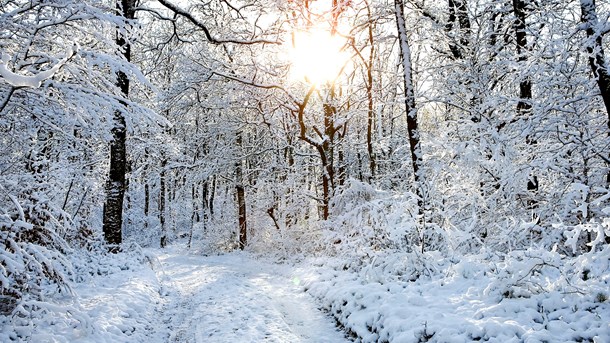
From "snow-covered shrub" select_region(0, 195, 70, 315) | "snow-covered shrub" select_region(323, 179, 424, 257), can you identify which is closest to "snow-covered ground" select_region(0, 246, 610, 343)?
"snow-covered shrub" select_region(0, 195, 70, 315)

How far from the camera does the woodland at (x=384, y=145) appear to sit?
18.6 ft

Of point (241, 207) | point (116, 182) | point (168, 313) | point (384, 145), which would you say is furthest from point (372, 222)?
point (241, 207)

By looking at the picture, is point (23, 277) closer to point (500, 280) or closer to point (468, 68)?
point (500, 280)

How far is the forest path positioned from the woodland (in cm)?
61

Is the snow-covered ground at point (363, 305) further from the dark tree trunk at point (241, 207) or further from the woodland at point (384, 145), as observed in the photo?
the dark tree trunk at point (241, 207)

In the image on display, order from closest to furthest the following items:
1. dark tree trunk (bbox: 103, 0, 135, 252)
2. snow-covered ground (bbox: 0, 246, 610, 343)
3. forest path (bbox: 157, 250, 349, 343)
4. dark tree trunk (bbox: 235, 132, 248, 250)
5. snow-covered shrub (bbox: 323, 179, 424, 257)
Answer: snow-covered ground (bbox: 0, 246, 610, 343) → forest path (bbox: 157, 250, 349, 343) → snow-covered shrub (bbox: 323, 179, 424, 257) → dark tree trunk (bbox: 103, 0, 135, 252) → dark tree trunk (bbox: 235, 132, 248, 250)

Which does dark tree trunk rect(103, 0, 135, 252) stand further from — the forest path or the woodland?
the forest path

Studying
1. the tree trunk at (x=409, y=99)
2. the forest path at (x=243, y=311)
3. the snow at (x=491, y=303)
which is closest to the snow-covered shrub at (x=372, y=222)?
the snow at (x=491, y=303)

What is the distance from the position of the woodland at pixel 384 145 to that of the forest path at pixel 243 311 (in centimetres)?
61

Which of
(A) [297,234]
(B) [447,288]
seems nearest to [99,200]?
(A) [297,234]

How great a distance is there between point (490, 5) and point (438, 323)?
973 centimetres

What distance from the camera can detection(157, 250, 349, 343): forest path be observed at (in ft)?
23.4

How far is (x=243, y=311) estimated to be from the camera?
870cm

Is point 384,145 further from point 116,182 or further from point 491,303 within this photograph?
point 491,303
